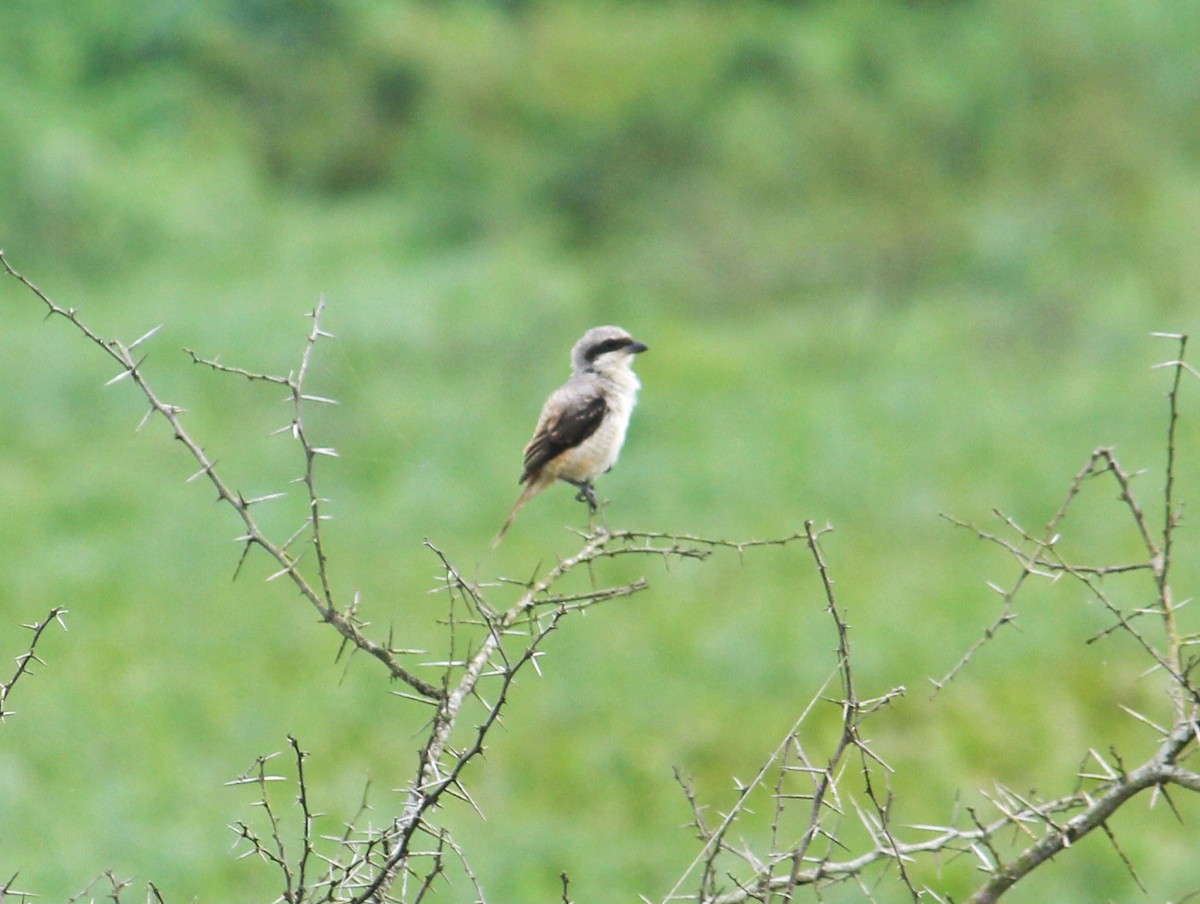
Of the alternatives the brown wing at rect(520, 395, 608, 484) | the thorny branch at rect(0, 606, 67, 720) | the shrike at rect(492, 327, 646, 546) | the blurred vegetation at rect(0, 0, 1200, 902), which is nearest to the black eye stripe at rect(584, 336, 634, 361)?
the shrike at rect(492, 327, 646, 546)

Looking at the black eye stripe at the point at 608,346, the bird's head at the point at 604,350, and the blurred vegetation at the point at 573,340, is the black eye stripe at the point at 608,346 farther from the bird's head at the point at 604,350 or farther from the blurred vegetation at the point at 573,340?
the blurred vegetation at the point at 573,340

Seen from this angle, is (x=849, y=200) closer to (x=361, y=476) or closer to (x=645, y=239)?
(x=645, y=239)

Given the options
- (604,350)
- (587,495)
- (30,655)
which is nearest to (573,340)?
(604,350)

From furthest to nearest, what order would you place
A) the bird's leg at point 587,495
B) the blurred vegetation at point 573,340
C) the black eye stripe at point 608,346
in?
the blurred vegetation at point 573,340
the black eye stripe at point 608,346
the bird's leg at point 587,495

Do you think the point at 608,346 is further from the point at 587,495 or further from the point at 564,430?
the point at 587,495

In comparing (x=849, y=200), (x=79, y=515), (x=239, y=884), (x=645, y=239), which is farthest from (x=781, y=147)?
(x=239, y=884)

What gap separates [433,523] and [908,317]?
7561 millimetres

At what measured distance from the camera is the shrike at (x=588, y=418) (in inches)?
204

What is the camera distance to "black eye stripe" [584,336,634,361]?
5.32 m

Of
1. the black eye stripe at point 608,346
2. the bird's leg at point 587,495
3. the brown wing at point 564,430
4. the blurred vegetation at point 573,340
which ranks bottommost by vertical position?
the bird's leg at point 587,495

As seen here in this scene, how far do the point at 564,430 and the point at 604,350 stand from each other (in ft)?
1.06

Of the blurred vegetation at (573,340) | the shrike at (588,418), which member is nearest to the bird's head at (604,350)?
the shrike at (588,418)

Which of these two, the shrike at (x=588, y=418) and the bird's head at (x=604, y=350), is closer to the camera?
the shrike at (x=588, y=418)

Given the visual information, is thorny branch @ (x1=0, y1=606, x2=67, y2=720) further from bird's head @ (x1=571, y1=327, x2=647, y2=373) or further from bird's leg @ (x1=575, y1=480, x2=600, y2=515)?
bird's head @ (x1=571, y1=327, x2=647, y2=373)
